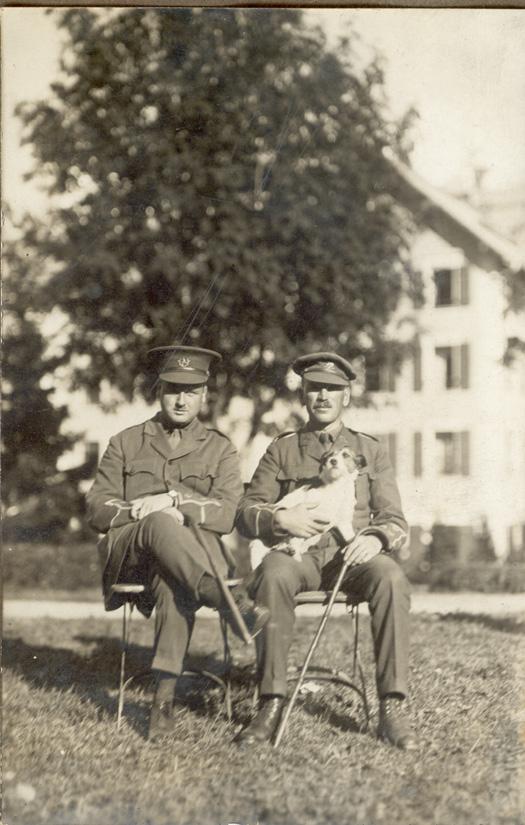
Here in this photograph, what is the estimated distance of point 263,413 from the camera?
20.1 ft

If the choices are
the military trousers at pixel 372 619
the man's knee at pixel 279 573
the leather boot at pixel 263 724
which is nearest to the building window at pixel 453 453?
the military trousers at pixel 372 619

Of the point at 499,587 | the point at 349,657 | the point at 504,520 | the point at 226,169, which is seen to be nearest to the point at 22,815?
the point at 349,657

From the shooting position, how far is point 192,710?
4.45 metres

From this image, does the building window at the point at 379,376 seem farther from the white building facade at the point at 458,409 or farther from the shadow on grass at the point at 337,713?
the shadow on grass at the point at 337,713

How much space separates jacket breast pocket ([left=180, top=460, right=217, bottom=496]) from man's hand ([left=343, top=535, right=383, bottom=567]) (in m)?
0.76

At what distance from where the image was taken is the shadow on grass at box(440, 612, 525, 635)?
16.9 feet

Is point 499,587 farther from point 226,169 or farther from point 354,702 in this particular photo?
point 226,169

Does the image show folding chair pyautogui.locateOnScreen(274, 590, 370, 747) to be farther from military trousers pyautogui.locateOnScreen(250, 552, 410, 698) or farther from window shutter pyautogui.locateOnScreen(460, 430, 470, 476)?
window shutter pyautogui.locateOnScreen(460, 430, 470, 476)

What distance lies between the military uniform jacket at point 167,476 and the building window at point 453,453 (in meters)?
1.47

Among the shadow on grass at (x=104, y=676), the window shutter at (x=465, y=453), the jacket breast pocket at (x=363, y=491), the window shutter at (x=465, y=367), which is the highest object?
the window shutter at (x=465, y=367)

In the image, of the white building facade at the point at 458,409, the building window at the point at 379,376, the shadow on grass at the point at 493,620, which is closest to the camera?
the white building facade at the point at 458,409

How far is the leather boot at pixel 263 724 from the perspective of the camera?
4.10m

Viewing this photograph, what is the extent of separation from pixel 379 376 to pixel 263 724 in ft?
9.51

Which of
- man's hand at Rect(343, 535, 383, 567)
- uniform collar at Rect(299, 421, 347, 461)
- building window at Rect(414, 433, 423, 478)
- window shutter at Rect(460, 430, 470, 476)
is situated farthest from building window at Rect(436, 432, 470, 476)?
man's hand at Rect(343, 535, 383, 567)
